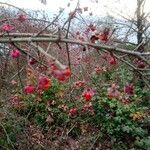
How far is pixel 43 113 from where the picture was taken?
326 inches

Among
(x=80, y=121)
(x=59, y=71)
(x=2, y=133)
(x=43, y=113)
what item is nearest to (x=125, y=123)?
(x=80, y=121)

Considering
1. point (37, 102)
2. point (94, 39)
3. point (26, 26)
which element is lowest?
point (37, 102)

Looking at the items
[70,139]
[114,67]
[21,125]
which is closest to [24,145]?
[21,125]

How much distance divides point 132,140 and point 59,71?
631 cm

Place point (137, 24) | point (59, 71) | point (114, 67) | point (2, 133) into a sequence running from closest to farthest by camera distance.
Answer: point (59, 71) < point (2, 133) < point (114, 67) < point (137, 24)

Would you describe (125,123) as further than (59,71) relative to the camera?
Yes

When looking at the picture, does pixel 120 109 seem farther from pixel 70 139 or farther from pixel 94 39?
pixel 94 39

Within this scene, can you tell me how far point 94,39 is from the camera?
294cm

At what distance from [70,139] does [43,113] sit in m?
0.68

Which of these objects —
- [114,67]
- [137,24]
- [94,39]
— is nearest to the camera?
[94,39]

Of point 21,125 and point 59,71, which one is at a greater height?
point 59,71

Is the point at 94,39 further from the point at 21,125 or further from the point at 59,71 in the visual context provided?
the point at 21,125

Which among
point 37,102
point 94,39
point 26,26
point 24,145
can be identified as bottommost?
point 24,145

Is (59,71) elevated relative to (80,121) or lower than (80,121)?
elevated
